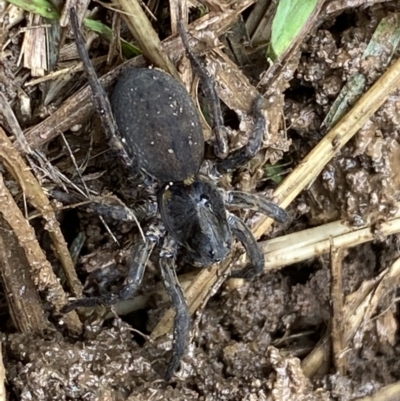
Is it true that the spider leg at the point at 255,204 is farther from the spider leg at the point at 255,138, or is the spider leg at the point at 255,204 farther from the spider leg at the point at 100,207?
the spider leg at the point at 100,207

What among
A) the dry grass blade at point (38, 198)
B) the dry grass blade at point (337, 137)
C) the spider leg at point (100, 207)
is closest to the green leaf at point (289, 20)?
the dry grass blade at point (337, 137)

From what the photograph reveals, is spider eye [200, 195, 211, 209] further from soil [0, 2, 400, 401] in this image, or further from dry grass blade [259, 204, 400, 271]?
dry grass blade [259, 204, 400, 271]

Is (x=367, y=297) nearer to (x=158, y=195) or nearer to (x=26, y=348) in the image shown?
(x=158, y=195)

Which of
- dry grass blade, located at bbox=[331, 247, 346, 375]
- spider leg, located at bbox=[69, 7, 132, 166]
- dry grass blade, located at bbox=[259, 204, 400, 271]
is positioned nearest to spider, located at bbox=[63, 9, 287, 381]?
spider leg, located at bbox=[69, 7, 132, 166]

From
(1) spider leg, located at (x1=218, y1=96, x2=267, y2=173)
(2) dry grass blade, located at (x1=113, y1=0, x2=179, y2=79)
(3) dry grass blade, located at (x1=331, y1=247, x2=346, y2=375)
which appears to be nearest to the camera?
(2) dry grass blade, located at (x1=113, y1=0, x2=179, y2=79)

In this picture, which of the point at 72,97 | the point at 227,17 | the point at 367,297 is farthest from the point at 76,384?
the point at 227,17

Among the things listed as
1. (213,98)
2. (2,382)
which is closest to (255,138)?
(213,98)

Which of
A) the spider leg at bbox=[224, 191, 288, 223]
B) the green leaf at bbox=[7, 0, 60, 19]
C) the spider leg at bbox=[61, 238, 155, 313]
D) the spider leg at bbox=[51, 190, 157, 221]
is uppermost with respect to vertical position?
the green leaf at bbox=[7, 0, 60, 19]

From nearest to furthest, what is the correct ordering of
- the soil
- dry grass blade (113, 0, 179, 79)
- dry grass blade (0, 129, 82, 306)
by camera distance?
dry grass blade (0, 129, 82, 306) → dry grass blade (113, 0, 179, 79) → the soil

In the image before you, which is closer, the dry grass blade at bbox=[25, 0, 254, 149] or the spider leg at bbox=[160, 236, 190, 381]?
the dry grass blade at bbox=[25, 0, 254, 149]
